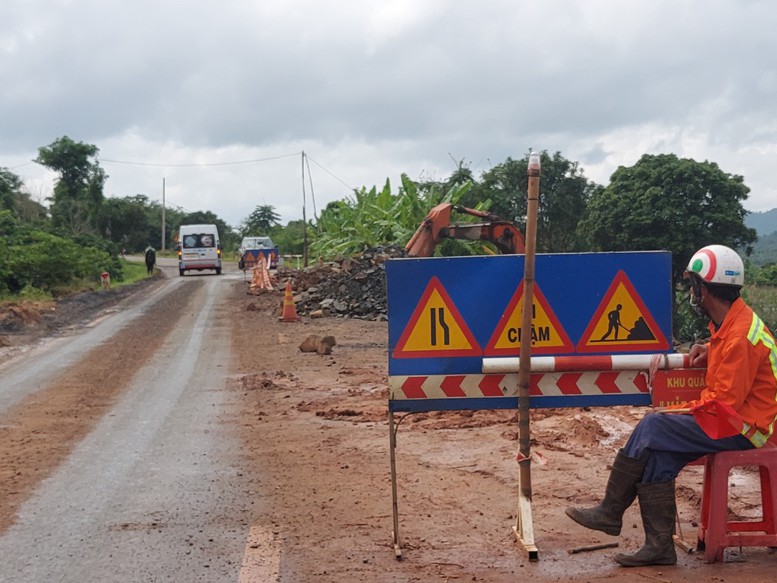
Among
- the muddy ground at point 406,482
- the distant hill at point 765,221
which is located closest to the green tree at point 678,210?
the muddy ground at point 406,482

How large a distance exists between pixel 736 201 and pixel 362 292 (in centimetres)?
991

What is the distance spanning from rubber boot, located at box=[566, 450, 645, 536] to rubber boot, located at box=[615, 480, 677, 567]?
0.31ft

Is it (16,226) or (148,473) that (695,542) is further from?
(16,226)

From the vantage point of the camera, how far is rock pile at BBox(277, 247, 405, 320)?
75.8ft

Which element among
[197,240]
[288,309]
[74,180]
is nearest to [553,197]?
[288,309]

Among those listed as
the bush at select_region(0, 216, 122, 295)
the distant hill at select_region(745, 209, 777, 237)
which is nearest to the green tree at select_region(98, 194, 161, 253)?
the bush at select_region(0, 216, 122, 295)

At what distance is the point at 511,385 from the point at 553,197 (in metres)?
28.2

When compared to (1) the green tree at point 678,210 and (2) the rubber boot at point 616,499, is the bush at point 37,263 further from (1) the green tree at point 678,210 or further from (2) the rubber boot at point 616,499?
(2) the rubber boot at point 616,499

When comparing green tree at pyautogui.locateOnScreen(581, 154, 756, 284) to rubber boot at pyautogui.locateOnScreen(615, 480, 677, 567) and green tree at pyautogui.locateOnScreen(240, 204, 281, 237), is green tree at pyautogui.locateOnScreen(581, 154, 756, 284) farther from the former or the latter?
green tree at pyautogui.locateOnScreen(240, 204, 281, 237)

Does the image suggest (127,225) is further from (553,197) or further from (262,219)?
(553,197)

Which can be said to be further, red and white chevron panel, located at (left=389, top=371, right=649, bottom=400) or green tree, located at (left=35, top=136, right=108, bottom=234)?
green tree, located at (left=35, top=136, right=108, bottom=234)

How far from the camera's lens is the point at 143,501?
6488 millimetres

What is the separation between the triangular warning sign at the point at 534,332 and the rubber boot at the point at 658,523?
951mm

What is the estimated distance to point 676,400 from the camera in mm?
5176
